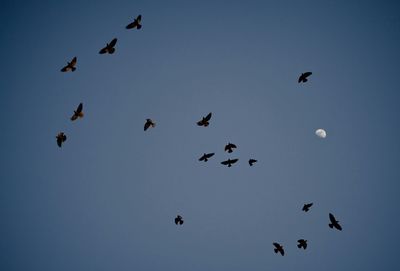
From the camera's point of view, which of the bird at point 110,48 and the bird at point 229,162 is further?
the bird at point 229,162

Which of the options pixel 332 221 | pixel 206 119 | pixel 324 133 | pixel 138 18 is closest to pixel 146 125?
pixel 206 119

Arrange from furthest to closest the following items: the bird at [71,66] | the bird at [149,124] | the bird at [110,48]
Result: the bird at [149,124], the bird at [71,66], the bird at [110,48]

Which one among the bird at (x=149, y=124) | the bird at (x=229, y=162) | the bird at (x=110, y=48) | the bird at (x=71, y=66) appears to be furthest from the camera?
the bird at (x=229, y=162)

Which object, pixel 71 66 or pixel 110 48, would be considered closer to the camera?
pixel 110 48

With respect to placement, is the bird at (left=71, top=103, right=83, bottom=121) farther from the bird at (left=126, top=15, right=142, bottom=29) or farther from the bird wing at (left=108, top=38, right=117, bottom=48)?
the bird at (left=126, top=15, right=142, bottom=29)

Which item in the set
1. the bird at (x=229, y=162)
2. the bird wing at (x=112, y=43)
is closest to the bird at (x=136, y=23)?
the bird wing at (x=112, y=43)

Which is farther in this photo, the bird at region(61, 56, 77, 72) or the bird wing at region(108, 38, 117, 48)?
the bird at region(61, 56, 77, 72)

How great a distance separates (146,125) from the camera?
19.5m

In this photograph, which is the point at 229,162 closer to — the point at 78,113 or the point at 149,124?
the point at 149,124

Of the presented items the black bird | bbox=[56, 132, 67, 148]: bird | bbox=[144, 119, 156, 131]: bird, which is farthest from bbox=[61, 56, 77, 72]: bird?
the black bird

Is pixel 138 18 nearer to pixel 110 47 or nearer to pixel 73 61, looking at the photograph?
pixel 110 47

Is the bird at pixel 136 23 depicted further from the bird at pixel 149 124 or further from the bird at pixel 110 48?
the bird at pixel 149 124

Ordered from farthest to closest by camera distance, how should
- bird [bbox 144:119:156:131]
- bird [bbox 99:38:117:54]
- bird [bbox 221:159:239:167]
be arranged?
bird [bbox 221:159:239:167], bird [bbox 144:119:156:131], bird [bbox 99:38:117:54]

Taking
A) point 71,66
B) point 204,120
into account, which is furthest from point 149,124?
point 71,66
